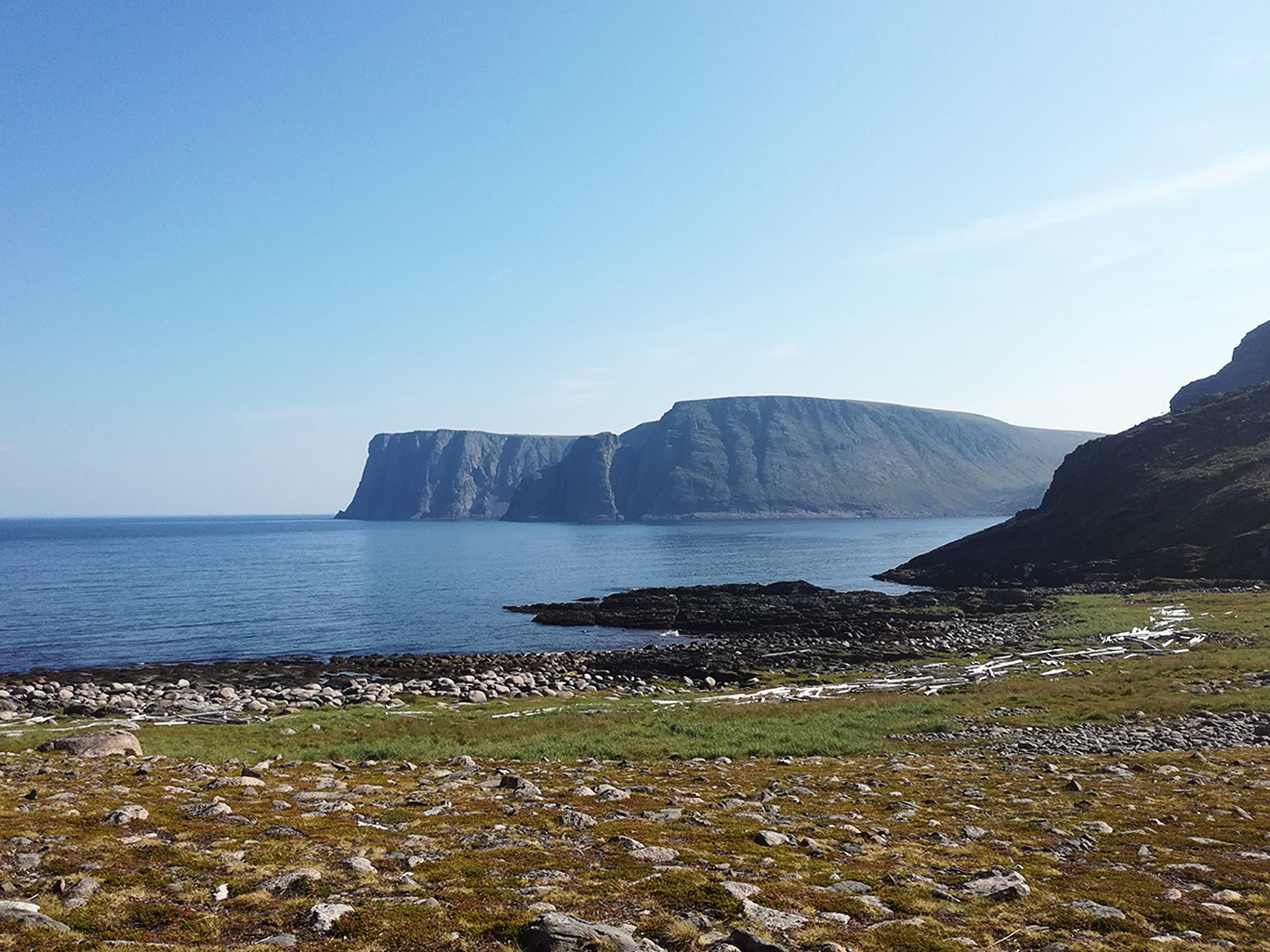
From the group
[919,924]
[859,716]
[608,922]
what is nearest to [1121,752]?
[859,716]

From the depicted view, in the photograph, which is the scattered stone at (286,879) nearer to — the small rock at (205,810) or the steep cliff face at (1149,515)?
the small rock at (205,810)

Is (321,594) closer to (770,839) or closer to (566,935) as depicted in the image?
(770,839)

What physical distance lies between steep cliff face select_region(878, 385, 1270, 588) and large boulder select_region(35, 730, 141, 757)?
109136 millimetres

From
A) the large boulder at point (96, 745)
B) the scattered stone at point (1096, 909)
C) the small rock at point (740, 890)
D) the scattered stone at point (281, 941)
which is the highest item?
the scattered stone at point (281, 941)

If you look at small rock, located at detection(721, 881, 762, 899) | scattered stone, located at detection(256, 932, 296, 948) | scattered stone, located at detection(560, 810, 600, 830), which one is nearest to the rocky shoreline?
scattered stone, located at detection(560, 810, 600, 830)

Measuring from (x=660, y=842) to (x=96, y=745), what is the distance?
754 inches

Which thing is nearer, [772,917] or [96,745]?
[772,917]

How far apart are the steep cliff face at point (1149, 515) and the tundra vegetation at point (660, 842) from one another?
3464 inches

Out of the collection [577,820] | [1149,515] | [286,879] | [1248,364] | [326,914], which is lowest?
[577,820]

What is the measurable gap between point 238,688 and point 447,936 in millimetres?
49951

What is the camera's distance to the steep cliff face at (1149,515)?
98.1m

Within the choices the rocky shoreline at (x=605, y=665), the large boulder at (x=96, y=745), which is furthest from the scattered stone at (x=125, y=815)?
the rocky shoreline at (x=605, y=665)

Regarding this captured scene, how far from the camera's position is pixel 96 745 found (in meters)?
21.3

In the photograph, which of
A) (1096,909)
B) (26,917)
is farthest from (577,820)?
(1096,909)
